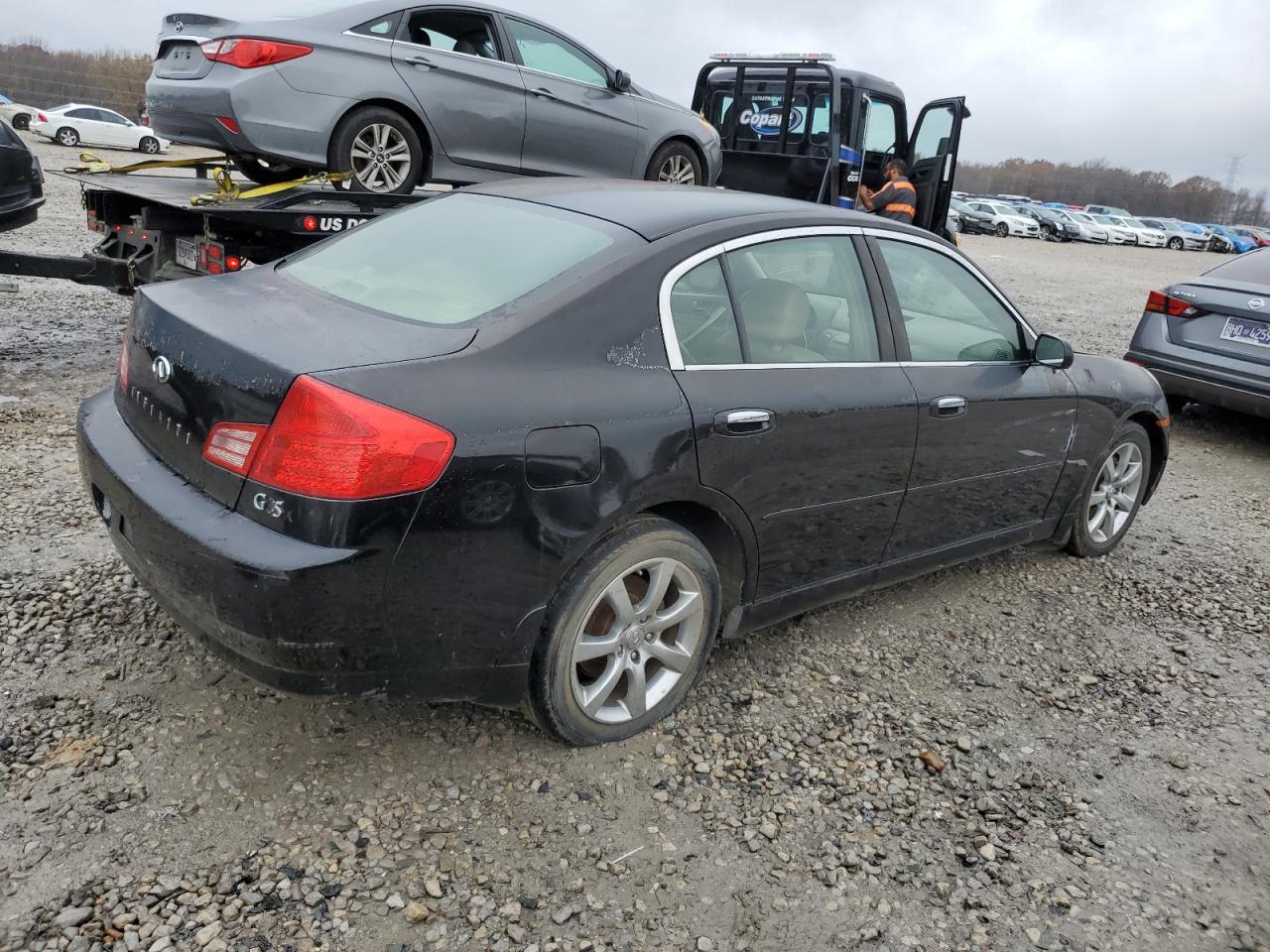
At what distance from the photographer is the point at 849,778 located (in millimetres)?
2900

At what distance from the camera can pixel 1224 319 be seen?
22.5 feet

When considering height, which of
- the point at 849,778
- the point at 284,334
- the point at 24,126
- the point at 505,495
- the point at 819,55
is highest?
the point at 819,55

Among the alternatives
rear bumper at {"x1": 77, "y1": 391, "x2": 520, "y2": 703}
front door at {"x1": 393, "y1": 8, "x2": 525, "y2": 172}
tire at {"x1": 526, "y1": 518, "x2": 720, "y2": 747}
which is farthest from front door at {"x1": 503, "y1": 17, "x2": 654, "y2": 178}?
rear bumper at {"x1": 77, "y1": 391, "x2": 520, "y2": 703}

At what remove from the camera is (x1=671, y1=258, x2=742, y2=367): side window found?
2.86 meters

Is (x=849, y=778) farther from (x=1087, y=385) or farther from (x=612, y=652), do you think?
(x=1087, y=385)

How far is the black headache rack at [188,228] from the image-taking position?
5594mm

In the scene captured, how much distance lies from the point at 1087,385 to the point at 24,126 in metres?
38.5

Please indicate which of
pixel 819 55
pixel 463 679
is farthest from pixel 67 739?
pixel 819 55

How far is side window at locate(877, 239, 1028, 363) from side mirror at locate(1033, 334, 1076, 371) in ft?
0.25

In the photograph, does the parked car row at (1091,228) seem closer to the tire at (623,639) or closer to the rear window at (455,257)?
the rear window at (455,257)

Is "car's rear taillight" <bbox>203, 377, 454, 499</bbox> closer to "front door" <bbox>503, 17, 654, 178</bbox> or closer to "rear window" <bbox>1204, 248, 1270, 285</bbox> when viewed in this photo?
"front door" <bbox>503, 17, 654, 178</bbox>

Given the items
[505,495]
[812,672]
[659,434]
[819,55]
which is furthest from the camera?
[819,55]

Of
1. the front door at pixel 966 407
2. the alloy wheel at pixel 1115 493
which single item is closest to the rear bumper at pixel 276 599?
the front door at pixel 966 407

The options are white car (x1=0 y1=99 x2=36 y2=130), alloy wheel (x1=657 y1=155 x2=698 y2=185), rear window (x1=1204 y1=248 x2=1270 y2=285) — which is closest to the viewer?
rear window (x1=1204 y1=248 x2=1270 y2=285)
